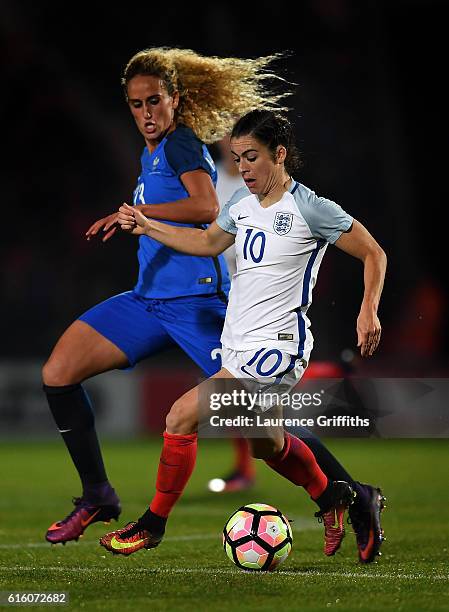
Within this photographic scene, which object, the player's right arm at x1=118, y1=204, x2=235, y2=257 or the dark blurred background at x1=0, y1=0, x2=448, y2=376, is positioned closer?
the player's right arm at x1=118, y1=204, x2=235, y2=257

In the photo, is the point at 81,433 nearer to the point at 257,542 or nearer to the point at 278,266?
the point at 257,542

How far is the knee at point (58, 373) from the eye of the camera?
5.05 metres

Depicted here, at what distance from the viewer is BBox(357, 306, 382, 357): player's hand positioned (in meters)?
4.26

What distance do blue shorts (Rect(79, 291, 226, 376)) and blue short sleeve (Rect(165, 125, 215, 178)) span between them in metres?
0.59

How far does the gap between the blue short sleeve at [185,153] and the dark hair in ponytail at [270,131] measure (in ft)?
1.18

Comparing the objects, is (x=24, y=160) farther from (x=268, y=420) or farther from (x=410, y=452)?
(x=268, y=420)

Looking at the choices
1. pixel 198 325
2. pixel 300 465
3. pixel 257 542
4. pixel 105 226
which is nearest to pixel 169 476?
pixel 257 542

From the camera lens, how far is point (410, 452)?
40.1 ft

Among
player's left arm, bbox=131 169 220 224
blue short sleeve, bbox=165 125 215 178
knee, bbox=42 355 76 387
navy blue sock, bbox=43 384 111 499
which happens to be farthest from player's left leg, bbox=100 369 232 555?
blue short sleeve, bbox=165 125 215 178

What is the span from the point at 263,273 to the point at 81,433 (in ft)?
4.00

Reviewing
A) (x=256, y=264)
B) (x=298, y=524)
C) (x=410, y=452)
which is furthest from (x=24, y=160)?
(x=256, y=264)

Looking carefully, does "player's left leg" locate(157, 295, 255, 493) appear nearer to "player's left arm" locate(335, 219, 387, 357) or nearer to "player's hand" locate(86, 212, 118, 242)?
"player's hand" locate(86, 212, 118, 242)

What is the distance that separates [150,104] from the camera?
5152 millimetres

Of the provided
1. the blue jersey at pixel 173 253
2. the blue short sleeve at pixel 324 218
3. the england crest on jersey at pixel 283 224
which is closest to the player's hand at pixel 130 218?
the blue jersey at pixel 173 253
